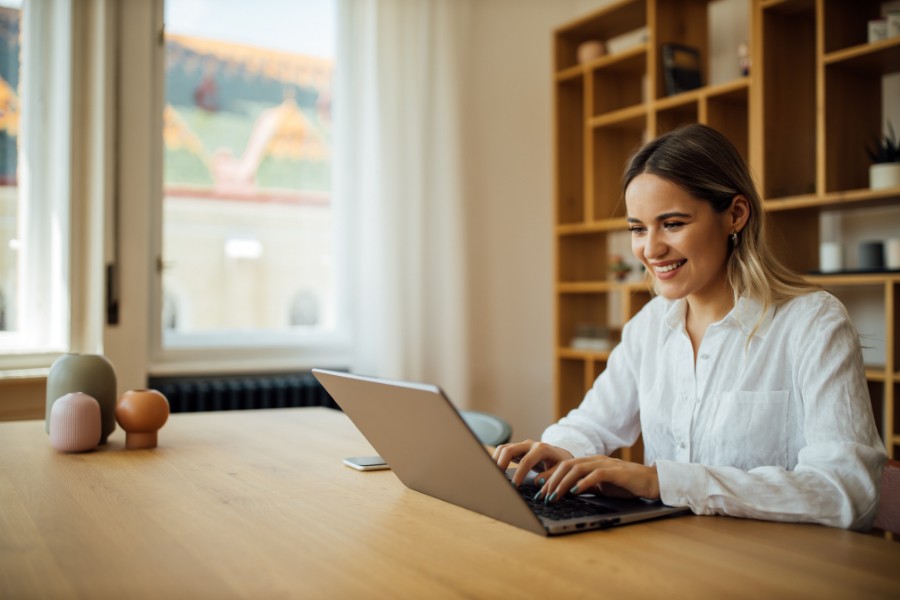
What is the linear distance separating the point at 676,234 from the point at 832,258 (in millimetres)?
1473

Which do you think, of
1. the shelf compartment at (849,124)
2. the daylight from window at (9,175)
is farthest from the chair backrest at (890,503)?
the daylight from window at (9,175)

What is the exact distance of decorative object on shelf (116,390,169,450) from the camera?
1.62 meters

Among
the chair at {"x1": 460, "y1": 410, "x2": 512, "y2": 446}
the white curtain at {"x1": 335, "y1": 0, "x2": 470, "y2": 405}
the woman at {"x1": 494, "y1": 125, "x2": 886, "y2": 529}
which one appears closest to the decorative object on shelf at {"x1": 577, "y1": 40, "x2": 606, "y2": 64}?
the white curtain at {"x1": 335, "y1": 0, "x2": 470, "y2": 405}

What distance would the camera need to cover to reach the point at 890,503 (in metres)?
1.30

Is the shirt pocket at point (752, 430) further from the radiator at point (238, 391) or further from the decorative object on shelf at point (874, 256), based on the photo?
the radiator at point (238, 391)

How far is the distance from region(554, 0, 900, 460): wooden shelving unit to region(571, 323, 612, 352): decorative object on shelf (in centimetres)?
6

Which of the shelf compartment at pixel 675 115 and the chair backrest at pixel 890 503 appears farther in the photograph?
the shelf compartment at pixel 675 115

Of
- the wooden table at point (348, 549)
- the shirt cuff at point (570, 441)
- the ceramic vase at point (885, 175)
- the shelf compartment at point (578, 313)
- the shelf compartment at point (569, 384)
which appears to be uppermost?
the ceramic vase at point (885, 175)

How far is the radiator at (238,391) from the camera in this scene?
3293mm

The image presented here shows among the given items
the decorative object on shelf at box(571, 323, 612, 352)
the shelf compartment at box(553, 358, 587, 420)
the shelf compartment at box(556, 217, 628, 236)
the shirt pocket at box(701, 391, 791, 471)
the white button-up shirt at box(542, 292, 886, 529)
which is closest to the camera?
the white button-up shirt at box(542, 292, 886, 529)

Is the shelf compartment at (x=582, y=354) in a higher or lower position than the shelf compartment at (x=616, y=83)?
lower

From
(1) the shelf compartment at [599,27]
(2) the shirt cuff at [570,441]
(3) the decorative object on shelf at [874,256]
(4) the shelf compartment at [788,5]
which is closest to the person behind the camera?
(2) the shirt cuff at [570,441]

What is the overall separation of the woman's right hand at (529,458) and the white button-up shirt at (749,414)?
0.56 feet

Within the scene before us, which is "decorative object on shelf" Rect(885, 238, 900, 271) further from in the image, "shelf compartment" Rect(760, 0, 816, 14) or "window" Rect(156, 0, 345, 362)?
"window" Rect(156, 0, 345, 362)
